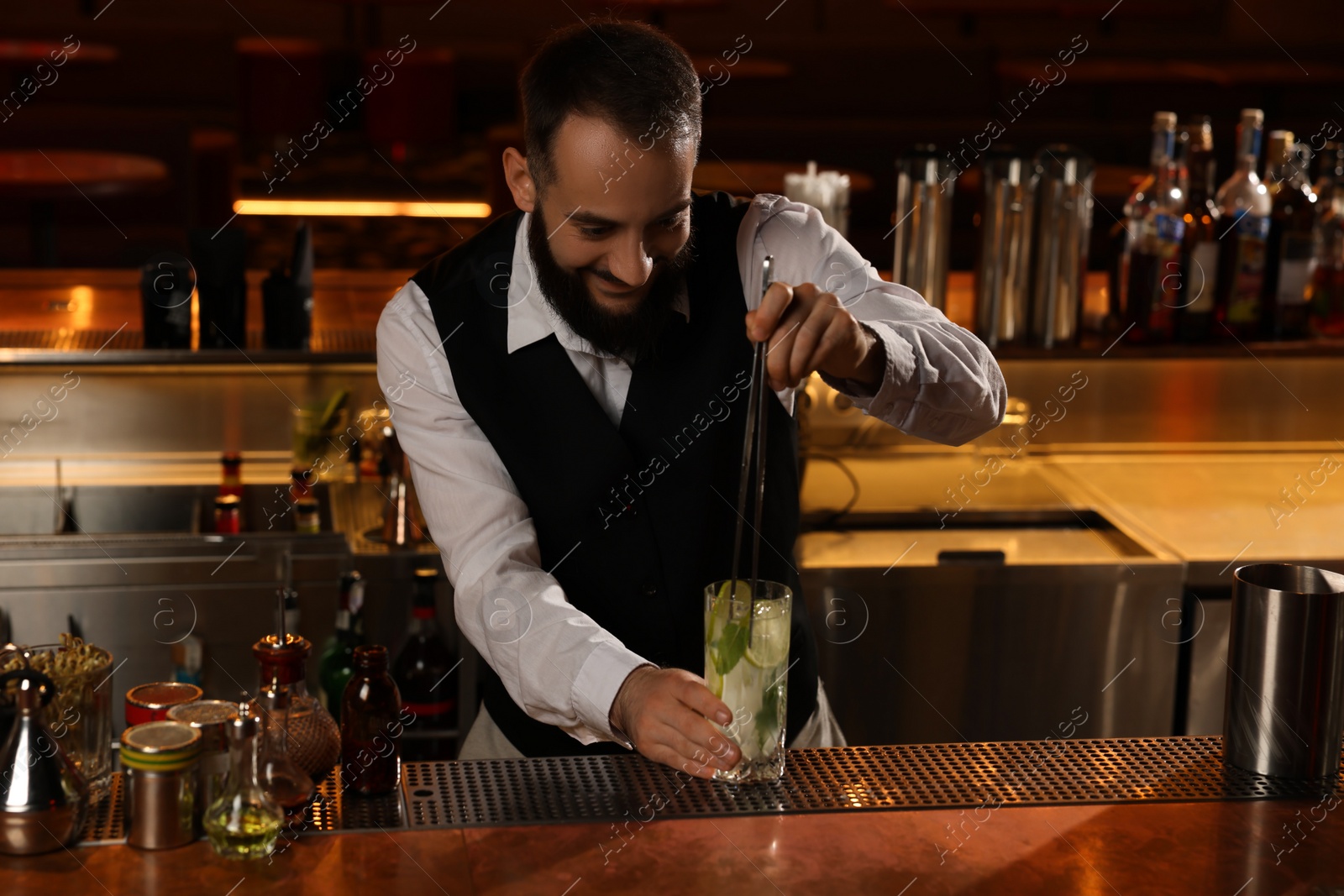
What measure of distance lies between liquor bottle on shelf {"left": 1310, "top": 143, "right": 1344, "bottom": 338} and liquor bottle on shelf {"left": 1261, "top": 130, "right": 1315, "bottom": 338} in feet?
0.09

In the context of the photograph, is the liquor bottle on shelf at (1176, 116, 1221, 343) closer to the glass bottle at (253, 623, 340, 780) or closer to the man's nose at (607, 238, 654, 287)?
the man's nose at (607, 238, 654, 287)

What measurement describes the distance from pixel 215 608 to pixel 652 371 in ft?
3.34

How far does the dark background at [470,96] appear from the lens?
5.05 meters

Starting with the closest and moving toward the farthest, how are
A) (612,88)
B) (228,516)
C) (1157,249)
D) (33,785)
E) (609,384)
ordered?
(33,785)
(612,88)
(609,384)
(228,516)
(1157,249)

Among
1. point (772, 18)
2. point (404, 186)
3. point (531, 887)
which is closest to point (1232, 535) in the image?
point (531, 887)

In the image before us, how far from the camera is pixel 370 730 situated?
4.28 ft

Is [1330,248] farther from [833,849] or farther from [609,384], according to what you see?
[833,849]

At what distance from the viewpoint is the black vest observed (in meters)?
1.59

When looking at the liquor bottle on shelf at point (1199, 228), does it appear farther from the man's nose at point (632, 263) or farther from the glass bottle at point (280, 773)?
the glass bottle at point (280, 773)

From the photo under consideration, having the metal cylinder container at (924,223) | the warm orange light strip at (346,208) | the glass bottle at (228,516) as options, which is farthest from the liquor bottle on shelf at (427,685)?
the warm orange light strip at (346,208)

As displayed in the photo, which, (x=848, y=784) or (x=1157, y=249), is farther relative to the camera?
(x=1157, y=249)

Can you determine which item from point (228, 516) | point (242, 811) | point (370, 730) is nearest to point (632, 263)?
point (370, 730)

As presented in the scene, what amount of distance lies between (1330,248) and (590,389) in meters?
1.66

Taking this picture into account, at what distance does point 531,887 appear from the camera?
44.7 inches
